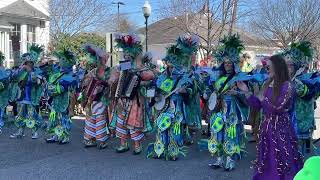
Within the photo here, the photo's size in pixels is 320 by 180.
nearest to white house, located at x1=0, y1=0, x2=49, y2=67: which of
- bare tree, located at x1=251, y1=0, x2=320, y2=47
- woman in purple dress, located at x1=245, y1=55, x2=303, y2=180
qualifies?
bare tree, located at x1=251, y1=0, x2=320, y2=47

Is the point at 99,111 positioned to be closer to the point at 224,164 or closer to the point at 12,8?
the point at 224,164

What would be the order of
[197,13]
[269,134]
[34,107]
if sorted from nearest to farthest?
[269,134] → [34,107] → [197,13]

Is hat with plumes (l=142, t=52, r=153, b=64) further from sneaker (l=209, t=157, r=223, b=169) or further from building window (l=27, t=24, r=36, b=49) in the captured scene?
building window (l=27, t=24, r=36, b=49)

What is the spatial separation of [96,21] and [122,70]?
68.7 ft

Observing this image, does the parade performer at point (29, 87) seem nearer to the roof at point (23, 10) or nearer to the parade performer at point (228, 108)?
the parade performer at point (228, 108)

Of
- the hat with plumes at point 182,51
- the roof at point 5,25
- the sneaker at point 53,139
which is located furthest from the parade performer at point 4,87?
the roof at point 5,25

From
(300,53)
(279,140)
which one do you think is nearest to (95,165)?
(279,140)

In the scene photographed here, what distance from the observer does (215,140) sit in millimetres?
6543

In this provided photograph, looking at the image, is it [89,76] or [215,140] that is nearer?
[215,140]

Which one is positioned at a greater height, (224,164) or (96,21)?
(96,21)

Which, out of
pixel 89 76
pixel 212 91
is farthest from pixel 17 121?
pixel 212 91

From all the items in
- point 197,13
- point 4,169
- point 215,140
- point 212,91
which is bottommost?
point 4,169

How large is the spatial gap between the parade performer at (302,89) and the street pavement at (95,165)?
0.93 metres

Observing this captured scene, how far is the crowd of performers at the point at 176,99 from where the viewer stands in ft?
17.1
